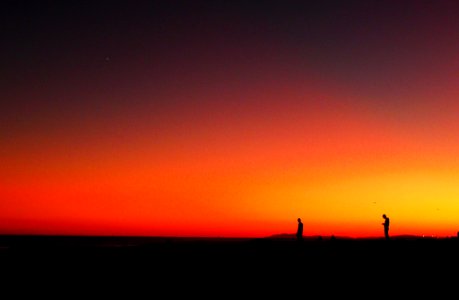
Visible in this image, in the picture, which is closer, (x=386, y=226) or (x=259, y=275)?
(x=259, y=275)

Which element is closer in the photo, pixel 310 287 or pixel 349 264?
pixel 310 287

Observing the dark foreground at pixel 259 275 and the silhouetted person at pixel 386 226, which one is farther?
the silhouetted person at pixel 386 226

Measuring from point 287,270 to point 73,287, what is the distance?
29.3 feet

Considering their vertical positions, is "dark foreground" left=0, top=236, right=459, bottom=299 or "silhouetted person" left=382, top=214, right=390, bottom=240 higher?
"silhouetted person" left=382, top=214, right=390, bottom=240

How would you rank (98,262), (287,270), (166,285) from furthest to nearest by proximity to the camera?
1. (98,262)
2. (287,270)
3. (166,285)

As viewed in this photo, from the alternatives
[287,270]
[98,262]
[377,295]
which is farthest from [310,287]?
[98,262]

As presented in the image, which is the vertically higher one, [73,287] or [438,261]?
[438,261]

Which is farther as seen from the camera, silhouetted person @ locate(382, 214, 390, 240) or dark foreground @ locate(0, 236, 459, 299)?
silhouetted person @ locate(382, 214, 390, 240)

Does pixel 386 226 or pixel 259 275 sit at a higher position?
pixel 386 226

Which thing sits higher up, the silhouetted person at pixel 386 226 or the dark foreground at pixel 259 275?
the silhouetted person at pixel 386 226

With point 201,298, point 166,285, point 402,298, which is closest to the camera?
point 402,298

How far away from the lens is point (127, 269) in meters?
21.9

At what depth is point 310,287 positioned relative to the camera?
16.0 meters

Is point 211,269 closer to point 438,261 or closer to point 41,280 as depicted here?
point 41,280
